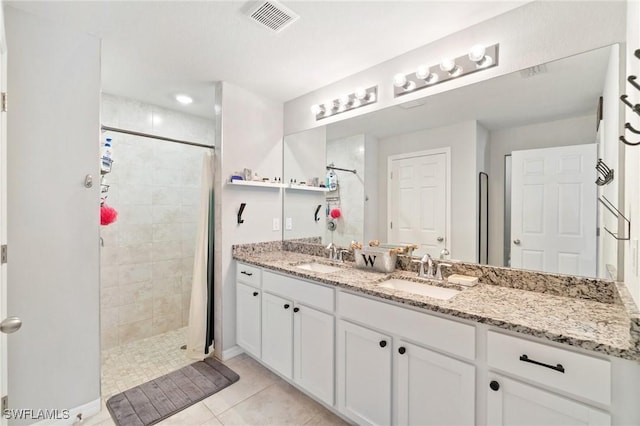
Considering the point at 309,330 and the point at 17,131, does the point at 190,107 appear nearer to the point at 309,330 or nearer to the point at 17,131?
the point at 17,131

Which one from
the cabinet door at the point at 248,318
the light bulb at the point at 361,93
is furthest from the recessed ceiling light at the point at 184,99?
the cabinet door at the point at 248,318

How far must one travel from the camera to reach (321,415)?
1.85 m

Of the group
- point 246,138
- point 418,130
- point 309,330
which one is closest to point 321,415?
point 309,330

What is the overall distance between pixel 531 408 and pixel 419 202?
128 centimetres

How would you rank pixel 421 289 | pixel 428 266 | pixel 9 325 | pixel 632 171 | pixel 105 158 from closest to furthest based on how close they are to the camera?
pixel 9 325
pixel 632 171
pixel 421 289
pixel 428 266
pixel 105 158

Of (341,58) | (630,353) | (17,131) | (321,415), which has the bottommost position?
(321,415)

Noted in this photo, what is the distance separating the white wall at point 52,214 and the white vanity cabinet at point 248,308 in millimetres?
1002

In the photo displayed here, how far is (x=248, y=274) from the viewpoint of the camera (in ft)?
7.99

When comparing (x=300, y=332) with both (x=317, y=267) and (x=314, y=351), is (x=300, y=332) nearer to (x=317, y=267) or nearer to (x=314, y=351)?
(x=314, y=351)

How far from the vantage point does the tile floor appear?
1.81 metres

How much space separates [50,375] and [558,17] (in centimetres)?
346

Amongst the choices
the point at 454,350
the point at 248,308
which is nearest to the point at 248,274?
the point at 248,308

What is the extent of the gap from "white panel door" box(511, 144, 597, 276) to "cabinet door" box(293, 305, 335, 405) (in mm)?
1200

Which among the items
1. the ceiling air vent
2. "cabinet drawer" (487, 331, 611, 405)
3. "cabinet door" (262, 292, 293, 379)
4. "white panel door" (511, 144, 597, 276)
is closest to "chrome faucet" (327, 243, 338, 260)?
"cabinet door" (262, 292, 293, 379)
